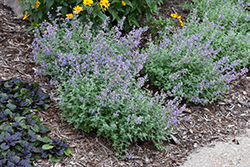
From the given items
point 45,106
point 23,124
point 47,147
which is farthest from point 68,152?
point 45,106

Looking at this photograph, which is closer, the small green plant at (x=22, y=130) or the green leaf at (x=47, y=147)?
the small green plant at (x=22, y=130)

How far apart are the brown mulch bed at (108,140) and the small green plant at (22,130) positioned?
12 cm

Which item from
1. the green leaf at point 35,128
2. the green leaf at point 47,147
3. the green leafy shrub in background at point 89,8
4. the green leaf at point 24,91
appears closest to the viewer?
the green leaf at point 47,147

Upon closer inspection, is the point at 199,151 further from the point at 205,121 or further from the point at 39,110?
the point at 39,110

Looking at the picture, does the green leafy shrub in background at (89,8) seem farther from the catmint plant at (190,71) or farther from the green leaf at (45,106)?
the green leaf at (45,106)

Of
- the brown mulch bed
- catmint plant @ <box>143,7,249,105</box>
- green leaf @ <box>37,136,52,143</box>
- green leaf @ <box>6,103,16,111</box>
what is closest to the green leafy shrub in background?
the brown mulch bed

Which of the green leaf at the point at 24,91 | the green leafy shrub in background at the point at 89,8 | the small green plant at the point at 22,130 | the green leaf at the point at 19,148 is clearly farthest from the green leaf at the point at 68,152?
the green leafy shrub in background at the point at 89,8

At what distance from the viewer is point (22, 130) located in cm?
304

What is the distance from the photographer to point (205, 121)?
4098mm

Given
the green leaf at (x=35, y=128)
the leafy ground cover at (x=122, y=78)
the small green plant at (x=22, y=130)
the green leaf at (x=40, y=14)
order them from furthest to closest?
the green leaf at (x=40, y=14) → the leafy ground cover at (x=122, y=78) → the green leaf at (x=35, y=128) → the small green plant at (x=22, y=130)

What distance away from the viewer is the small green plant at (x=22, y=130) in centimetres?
279

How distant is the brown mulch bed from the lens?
3.23 meters

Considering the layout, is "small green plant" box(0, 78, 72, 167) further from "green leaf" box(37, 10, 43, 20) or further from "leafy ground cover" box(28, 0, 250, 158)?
"green leaf" box(37, 10, 43, 20)

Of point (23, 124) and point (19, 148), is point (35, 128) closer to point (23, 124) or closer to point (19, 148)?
point (23, 124)
